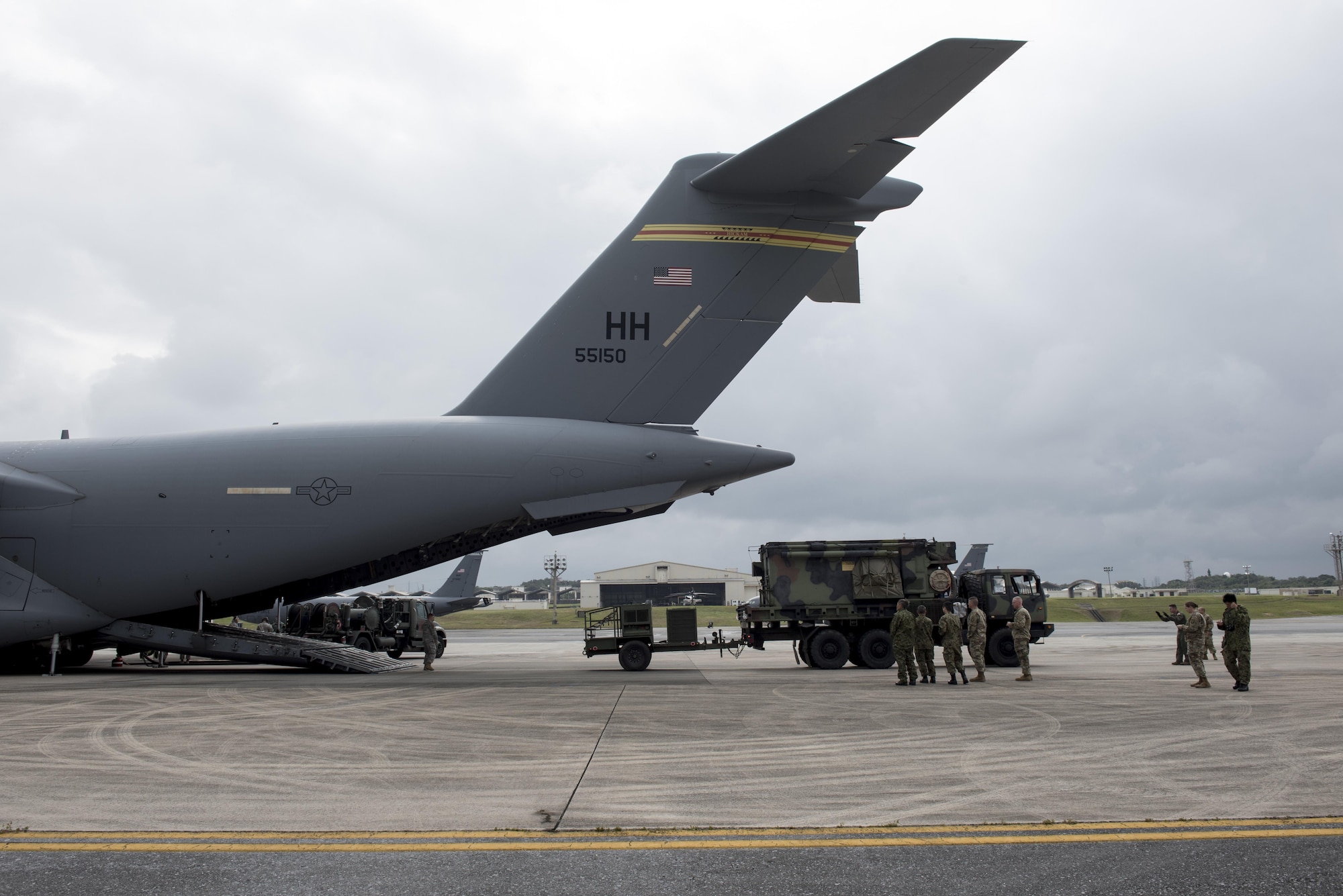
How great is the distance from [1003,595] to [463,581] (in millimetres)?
22762

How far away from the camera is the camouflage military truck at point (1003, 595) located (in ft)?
57.0

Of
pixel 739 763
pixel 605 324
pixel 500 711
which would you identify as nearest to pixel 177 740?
pixel 500 711

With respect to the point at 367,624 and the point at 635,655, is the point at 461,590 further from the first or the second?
the point at 635,655

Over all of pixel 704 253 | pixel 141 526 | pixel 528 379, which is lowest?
pixel 141 526

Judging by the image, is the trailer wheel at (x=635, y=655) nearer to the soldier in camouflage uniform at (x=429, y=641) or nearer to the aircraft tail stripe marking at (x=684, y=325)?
the soldier in camouflage uniform at (x=429, y=641)

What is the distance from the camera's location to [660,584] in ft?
333

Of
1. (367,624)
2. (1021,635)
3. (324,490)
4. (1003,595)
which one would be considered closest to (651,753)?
(324,490)

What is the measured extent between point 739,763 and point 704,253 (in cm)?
859

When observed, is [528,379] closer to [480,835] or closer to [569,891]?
[480,835]

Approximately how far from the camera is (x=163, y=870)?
12.6ft

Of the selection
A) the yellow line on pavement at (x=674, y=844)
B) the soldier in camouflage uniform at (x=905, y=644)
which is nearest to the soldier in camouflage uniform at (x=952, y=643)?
the soldier in camouflage uniform at (x=905, y=644)

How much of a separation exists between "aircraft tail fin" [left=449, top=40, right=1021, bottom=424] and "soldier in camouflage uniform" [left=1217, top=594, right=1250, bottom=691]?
6.95 metres

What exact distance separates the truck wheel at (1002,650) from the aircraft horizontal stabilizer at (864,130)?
28.6 feet

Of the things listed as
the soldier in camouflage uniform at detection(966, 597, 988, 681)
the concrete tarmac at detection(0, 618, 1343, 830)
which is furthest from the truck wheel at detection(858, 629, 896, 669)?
the concrete tarmac at detection(0, 618, 1343, 830)
